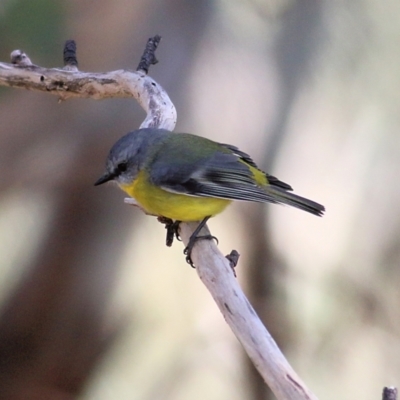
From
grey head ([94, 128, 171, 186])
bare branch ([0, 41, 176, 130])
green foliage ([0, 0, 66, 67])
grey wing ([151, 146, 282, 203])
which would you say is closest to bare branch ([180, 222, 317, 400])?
grey wing ([151, 146, 282, 203])

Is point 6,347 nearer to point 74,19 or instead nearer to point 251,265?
point 251,265

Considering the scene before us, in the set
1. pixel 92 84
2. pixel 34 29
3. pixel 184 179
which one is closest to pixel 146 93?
pixel 92 84

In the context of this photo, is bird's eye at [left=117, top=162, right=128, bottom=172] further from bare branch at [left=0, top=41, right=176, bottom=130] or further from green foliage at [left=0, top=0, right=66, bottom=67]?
green foliage at [left=0, top=0, right=66, bottom=67]

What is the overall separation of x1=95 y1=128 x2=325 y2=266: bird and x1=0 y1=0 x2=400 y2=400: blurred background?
811mm

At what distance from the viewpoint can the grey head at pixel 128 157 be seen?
1246mm

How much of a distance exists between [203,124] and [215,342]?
867 millimetres

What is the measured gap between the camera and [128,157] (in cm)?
125

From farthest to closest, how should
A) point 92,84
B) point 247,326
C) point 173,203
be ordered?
point 92,84
point 173,203
point 247,326

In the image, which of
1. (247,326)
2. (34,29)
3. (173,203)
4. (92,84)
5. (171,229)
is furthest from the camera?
(34,29)

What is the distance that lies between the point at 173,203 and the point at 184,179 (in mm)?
60

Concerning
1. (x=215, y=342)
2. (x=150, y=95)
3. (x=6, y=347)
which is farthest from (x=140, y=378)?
(x=150, y=95)

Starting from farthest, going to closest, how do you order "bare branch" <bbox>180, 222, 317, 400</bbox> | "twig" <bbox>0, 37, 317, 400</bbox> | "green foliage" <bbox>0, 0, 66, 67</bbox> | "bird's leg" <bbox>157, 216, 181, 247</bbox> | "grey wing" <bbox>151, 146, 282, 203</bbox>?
1. "green foliage" <bbox>0, 0, 66, 67</bbox>
2. "bird's leg" <bbox>157, 216, 181, 247</bbox>
3. "grey wing" <bbox>151, 146, 282, 203</bbox>
4. "twig" <bbox>0, 37, 317, 400</bbox>
5. "bare branch" <bbox>180, 222, 317, 400</bbox>

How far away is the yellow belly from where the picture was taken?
1200mm

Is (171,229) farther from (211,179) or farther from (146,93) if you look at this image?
(146,93)
